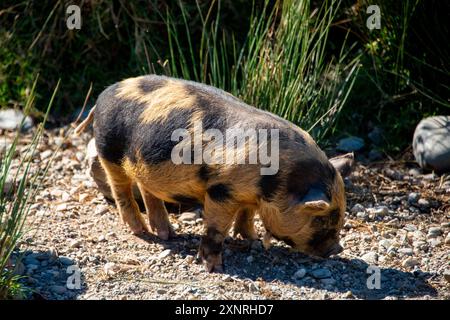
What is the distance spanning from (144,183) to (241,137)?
82cm

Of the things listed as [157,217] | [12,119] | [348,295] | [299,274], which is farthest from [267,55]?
[12,119]

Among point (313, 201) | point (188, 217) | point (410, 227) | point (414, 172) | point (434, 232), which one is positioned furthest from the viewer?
point (414, 172)

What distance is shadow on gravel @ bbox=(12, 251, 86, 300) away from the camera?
16.4ft

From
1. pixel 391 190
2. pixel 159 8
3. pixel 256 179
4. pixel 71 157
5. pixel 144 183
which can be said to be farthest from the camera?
pixel 159 8

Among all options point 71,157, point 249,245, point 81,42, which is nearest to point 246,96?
point 249,245

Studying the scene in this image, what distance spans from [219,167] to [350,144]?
9.10 ft

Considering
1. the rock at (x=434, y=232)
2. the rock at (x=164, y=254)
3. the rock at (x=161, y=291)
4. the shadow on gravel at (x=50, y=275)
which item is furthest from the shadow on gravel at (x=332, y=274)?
the shadow on gravel at (x=50, y=275)

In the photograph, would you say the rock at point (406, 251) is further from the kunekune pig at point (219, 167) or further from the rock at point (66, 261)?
the rock at point (66, 261)

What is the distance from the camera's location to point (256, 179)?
16.7ft

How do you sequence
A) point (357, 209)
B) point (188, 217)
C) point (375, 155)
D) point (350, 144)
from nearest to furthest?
point (188, 217) < point (357, 209) < point (375, 155) < point (350, 144)

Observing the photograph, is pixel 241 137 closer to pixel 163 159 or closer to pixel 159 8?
pixel 163 159

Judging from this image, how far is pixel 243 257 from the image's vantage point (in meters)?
5.61

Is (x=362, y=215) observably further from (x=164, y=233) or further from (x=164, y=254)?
(x=164, y=254)

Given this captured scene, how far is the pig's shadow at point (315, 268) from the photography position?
204 inches
